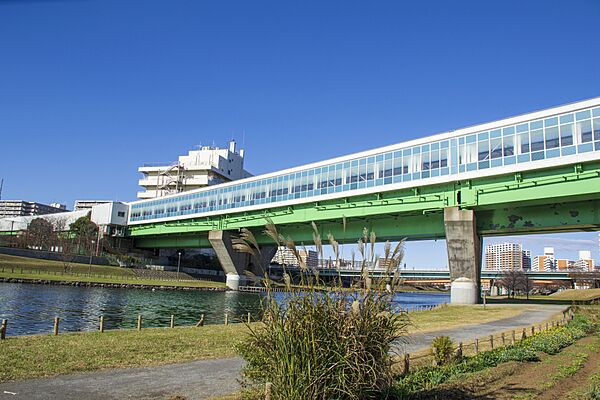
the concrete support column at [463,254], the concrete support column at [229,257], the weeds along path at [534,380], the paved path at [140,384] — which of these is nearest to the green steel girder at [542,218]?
the concrete support column at [463,254]

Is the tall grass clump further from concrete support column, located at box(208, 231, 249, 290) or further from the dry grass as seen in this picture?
concrete support column, located at box(208, 231, 249, 290)

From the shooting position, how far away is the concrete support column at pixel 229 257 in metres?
74.5

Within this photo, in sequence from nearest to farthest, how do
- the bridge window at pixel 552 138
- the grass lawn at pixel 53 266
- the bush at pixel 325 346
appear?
the bush at pixel 325 346
the bridge window at pixel 552 138
the grass lawn at pixel 53 266

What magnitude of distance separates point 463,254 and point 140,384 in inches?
1534

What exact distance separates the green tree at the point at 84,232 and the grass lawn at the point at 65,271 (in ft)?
41.1

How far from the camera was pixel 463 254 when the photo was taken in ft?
146

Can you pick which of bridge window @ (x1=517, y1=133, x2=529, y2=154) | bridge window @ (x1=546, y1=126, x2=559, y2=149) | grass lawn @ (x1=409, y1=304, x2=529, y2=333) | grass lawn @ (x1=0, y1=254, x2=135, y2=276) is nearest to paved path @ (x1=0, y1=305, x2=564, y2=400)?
grass lawn @ (x1=409, y1=304, x2=529, y2=333)

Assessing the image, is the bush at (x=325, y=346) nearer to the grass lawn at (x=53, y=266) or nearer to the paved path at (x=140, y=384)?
the paved path at (x=140, y=384)

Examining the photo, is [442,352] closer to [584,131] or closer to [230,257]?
[584,131]

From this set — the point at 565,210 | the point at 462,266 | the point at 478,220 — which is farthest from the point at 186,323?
the point at 565,210

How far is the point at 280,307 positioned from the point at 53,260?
3476 inches

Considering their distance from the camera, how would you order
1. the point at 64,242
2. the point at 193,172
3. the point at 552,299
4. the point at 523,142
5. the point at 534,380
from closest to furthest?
the point at 534,380
the point at 523,142
the point at 552,299
the point at 64,242
the point at 193,172

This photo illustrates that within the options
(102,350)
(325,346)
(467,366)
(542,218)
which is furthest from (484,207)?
(325,346)

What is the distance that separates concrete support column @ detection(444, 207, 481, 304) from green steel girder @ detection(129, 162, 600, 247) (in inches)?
Answer: 53.3
